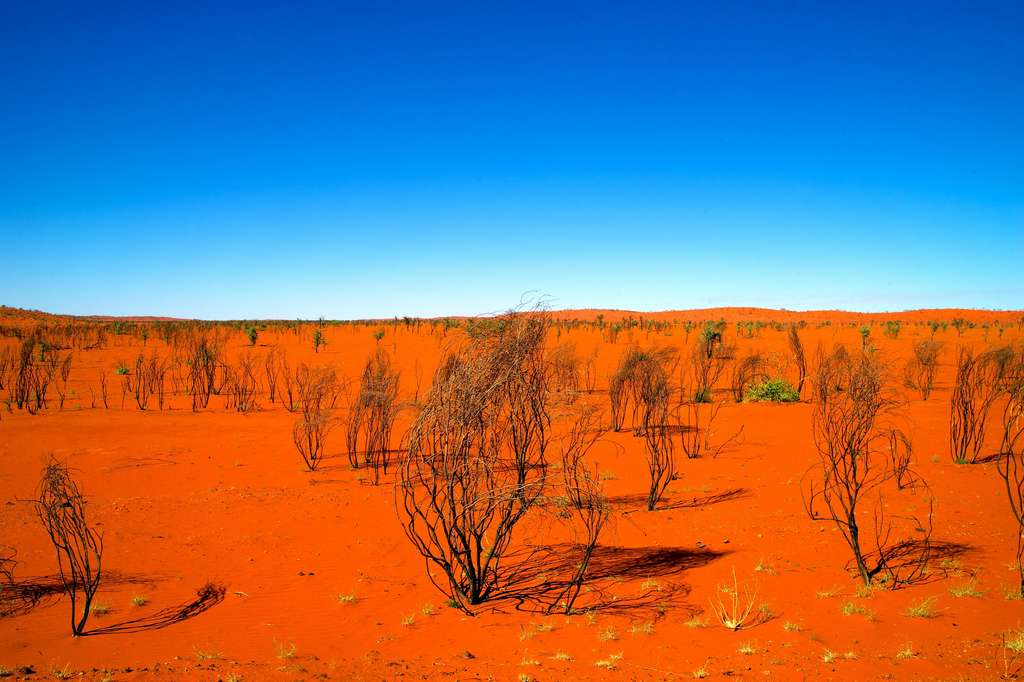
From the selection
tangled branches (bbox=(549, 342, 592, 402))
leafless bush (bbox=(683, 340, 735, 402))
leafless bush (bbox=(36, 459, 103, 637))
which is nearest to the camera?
leafless bush (bbox=(36, 459, 103, 637))

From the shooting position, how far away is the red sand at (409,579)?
4656 millimetres

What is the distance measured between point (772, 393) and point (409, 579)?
53.5 ft

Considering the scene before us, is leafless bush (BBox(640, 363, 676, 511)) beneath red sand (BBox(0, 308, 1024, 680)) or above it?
above

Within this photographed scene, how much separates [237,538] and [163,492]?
3378 millimetres

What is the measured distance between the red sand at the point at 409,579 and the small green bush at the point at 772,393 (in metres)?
5.25

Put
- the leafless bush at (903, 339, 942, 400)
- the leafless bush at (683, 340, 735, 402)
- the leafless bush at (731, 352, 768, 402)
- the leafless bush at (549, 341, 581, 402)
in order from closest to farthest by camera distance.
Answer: the leafless bush at (549, 341, 581, 402) < the leafless bush at (683, 340, 735, 402) < the leafless bush at (903, 339, 942, 400) < the leafless bush at (731, 352, 768, 402)

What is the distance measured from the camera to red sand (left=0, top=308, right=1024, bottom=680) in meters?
4.66

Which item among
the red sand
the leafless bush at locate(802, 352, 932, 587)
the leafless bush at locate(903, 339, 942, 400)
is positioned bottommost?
the red sand

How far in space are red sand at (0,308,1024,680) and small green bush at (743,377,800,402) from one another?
5251 millimetres

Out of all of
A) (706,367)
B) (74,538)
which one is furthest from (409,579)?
(706,367)

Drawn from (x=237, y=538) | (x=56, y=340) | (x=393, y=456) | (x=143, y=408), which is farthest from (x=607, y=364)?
(x=56, y=340)

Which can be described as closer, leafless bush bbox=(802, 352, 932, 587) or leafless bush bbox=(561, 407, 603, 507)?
leafless bush bbox=(561, 407, 603, 507)

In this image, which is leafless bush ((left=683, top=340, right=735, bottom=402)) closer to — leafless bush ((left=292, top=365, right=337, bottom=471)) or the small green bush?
the small green bush

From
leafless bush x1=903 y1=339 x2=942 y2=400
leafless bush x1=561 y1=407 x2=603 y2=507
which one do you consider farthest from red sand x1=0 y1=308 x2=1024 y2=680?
leafless bush x1=903 y1=339 x2=942 y2=400
